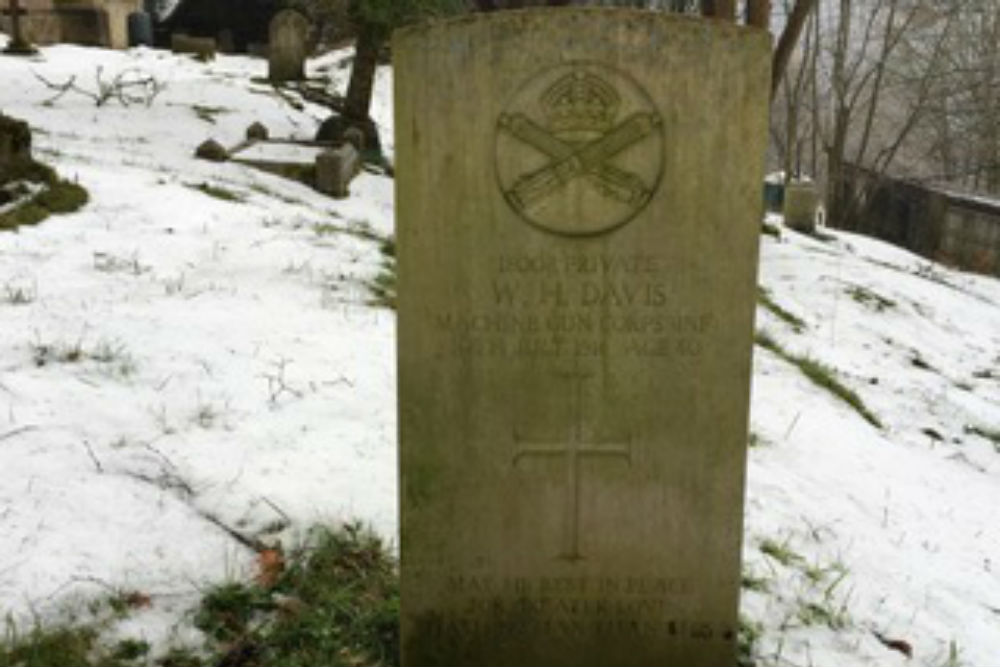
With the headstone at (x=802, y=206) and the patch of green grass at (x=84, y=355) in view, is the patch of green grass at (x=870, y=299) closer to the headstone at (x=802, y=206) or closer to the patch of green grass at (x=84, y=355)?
the headstone at (x=802, y=206)

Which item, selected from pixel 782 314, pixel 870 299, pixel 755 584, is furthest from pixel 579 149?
pixel 870 299

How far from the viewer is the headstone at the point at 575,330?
263cm

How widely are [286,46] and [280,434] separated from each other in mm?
16896

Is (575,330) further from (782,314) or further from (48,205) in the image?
(782,314)

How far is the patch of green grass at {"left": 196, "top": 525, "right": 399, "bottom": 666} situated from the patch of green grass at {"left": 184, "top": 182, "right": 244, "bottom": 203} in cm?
601

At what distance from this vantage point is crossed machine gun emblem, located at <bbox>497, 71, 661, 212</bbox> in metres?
2.62

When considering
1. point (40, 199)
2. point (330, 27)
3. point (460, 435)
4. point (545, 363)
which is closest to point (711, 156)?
point (545, 363)

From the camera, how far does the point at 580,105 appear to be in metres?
2.62

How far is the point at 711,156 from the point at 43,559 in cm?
236

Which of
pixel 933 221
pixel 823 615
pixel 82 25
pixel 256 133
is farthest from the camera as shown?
pixel 82 25

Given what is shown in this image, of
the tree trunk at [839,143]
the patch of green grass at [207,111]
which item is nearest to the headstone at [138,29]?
the patch of green grass at [207,111]

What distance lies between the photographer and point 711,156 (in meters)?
2.68

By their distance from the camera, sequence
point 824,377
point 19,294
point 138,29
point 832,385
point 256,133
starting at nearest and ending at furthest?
point 19,294 → point 832,385 → point 824,377 → point 256,133 → point 138,29

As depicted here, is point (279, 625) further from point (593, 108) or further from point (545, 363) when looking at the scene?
point (593, 108)
